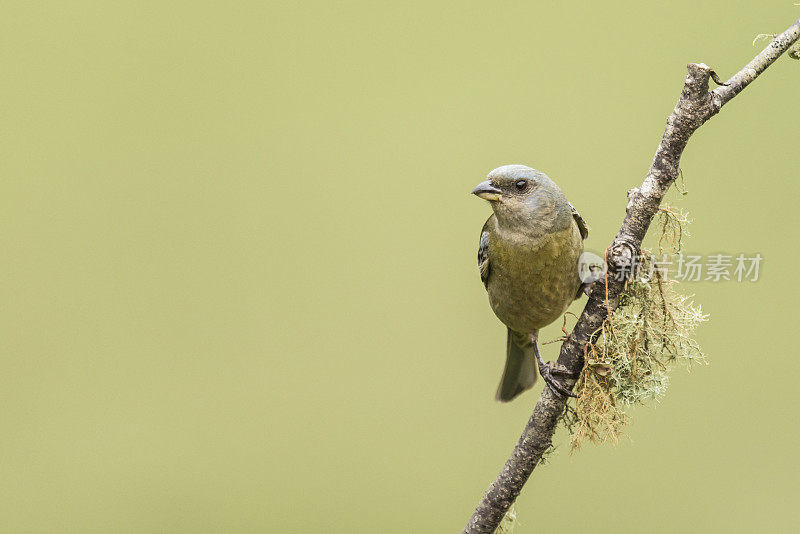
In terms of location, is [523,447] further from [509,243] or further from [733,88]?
[733,88]

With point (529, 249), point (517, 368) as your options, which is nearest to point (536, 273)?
point (529, 249)

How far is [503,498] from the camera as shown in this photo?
183cm

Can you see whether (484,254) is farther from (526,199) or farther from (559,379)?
(559,379)

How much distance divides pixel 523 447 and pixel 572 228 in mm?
714

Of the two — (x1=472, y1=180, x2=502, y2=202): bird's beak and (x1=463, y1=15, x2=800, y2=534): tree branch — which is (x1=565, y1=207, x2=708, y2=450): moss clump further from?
(x1=472, y1=180, x2=502, y2=202): bird's beak

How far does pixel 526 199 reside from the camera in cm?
213

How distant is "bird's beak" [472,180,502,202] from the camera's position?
2088mm

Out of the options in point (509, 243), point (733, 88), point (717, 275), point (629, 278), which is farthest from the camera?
point (509, 243)

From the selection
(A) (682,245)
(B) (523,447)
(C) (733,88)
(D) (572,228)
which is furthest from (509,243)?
(C) (733,88)

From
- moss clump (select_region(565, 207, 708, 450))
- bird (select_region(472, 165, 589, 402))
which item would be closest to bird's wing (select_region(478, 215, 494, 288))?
bird (select_region(472, 165, 589, 402))

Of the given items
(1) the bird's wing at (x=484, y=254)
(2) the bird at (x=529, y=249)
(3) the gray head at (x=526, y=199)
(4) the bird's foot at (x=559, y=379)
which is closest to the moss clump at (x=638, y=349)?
(4) the bird's foot at (x=559, y=379)

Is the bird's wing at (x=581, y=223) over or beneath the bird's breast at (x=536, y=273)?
over

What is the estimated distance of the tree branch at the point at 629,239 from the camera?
156 cm

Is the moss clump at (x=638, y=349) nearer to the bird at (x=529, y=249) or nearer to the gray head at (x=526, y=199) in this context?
the bird at (x=529, y=249)
